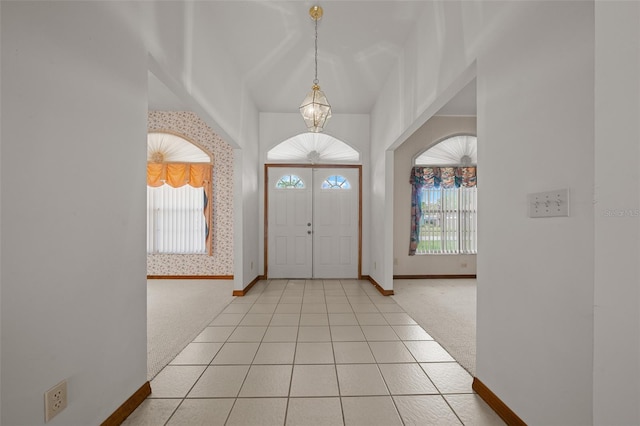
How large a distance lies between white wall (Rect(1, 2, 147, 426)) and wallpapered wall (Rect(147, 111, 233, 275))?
12.9 ft

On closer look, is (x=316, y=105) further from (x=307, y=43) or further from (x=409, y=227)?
(x=409, y=227)

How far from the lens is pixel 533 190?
1485 mm

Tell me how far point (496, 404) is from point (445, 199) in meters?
4.59

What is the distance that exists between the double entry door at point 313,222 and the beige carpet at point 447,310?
1.29 meters

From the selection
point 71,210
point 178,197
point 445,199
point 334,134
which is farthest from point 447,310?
point 178,197

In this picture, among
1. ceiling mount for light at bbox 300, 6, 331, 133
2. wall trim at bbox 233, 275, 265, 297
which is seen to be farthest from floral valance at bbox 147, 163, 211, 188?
ceiling mount for light at bbox 300, 6, 331, 133

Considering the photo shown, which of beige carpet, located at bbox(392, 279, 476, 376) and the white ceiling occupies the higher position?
the white ceiling

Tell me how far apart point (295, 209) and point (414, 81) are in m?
3.28

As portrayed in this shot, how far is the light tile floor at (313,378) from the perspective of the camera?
174cm

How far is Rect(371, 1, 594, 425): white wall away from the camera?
4.00ft

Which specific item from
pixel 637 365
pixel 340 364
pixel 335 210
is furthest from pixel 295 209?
pixel 637 365

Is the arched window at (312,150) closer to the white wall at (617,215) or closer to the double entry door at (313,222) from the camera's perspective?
the double entry door at (313,222)

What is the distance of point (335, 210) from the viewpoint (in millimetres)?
5738

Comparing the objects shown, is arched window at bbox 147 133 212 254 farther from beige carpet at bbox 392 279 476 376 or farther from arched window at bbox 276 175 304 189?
beige carpet at bbox 392 279 476 376
